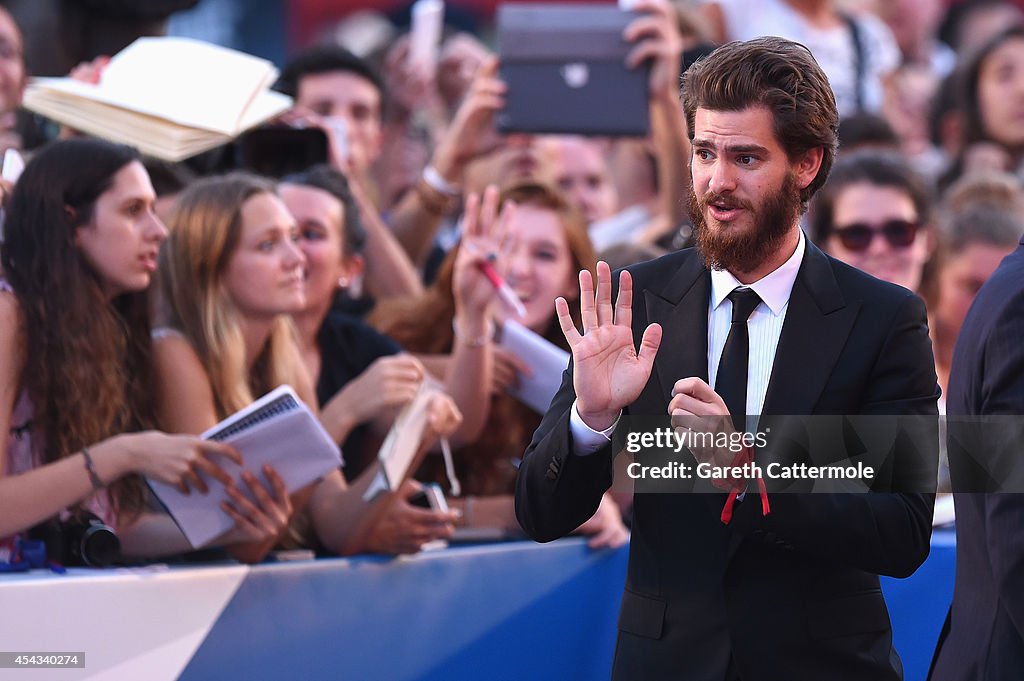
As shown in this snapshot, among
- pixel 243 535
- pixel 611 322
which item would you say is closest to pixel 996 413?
pixel 611 322

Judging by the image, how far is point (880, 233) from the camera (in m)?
4.87

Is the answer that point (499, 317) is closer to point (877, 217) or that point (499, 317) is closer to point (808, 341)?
point (877, 217)

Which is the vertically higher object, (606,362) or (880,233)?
(880,233)

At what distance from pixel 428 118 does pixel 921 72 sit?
144 inches

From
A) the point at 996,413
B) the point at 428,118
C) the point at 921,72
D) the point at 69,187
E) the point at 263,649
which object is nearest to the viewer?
the point at 996,413

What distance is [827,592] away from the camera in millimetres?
2391

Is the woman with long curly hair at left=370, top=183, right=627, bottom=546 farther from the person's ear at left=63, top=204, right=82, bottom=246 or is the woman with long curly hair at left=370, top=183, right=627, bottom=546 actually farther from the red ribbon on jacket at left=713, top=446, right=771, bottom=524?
the red ribbon on jacket at left=713, top=446, right=771, bottom=524

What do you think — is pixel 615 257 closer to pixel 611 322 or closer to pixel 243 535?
pixel 243 535

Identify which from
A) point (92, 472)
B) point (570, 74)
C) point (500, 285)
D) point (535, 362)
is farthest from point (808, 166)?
point (570, 74)

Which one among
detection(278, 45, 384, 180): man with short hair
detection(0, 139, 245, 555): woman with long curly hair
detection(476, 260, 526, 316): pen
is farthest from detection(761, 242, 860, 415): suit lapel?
detection(278, 45, 384, 180): man with short hair

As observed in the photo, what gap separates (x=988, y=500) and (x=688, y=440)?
0.54 m

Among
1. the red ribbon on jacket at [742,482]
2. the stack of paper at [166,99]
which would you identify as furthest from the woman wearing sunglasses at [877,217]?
the red ribbon on jacket at [742,482]

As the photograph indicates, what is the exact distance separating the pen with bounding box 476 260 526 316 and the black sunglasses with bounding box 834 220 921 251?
1297 millimetres

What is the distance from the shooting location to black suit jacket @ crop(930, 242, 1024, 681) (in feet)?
7.48
